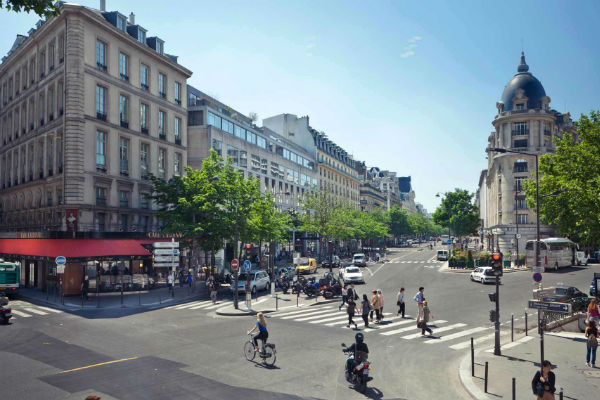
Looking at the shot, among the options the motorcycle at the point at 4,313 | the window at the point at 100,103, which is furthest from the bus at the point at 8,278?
the window at the point at 100,103

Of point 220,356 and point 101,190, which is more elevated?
point 101,190

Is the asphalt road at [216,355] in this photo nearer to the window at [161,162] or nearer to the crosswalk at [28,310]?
the crosswalk at [28,310]

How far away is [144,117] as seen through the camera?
1779 inches

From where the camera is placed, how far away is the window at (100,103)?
39.8 meters

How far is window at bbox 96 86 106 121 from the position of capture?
39.8 metres

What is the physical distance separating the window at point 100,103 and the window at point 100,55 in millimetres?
1862

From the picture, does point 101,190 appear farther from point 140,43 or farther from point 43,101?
point 140,43

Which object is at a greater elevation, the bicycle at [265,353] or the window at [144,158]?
the window at [144,158]

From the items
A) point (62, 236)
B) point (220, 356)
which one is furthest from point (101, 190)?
point (220, 356)

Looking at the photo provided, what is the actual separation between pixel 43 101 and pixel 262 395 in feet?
136

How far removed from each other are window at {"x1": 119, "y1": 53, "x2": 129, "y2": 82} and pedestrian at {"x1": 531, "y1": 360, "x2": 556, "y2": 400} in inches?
1641

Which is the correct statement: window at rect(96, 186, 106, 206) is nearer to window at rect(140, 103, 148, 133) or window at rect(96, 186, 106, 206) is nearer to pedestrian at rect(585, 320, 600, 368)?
window at rect(140, 103, 148, 133)

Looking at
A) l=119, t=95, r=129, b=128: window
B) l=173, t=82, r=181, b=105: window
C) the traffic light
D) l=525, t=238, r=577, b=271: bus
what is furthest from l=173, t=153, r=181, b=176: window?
the traffic light

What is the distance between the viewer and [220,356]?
51.4ft
